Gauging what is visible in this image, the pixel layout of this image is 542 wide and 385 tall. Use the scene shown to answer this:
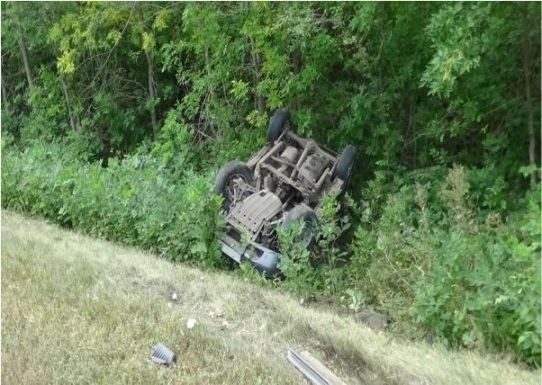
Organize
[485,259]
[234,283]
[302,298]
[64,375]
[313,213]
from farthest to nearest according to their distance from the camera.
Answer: [313,213] → [302,298] → [234,283] → [485,259] → [64,375]

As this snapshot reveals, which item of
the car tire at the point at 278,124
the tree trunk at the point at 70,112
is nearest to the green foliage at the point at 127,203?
the car tire at the point at 278,124

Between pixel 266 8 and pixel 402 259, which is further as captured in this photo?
pixel 266 8

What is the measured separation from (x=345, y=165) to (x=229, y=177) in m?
1.47

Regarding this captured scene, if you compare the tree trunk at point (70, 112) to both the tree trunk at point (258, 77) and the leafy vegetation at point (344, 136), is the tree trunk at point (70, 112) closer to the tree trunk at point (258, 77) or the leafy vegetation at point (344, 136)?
the leafy vegetation at point (344, 136)

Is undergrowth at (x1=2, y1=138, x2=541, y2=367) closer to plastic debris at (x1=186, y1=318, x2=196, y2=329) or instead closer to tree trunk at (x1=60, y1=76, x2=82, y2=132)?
plastic debris at (x1=186, y1=318, x2=196, y2=329)

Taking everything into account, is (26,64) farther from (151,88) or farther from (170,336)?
(170,336)

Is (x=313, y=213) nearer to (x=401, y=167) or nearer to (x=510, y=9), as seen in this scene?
(x=401, y=167)

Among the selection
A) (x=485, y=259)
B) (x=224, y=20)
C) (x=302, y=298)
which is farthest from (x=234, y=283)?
(x=224, y=20)

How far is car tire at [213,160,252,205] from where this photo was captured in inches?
303

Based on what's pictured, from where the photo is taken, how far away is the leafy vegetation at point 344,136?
4.68 metres

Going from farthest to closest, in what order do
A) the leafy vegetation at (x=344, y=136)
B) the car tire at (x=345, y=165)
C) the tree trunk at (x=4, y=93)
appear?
the tree trunk at (x=4, y=93)
the car tire at (x=345, y=165)
the leafy vegetation at (x=344, y=136)

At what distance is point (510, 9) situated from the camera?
505 cm

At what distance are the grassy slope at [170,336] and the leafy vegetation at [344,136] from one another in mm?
584

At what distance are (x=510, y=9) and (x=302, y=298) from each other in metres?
3.16
